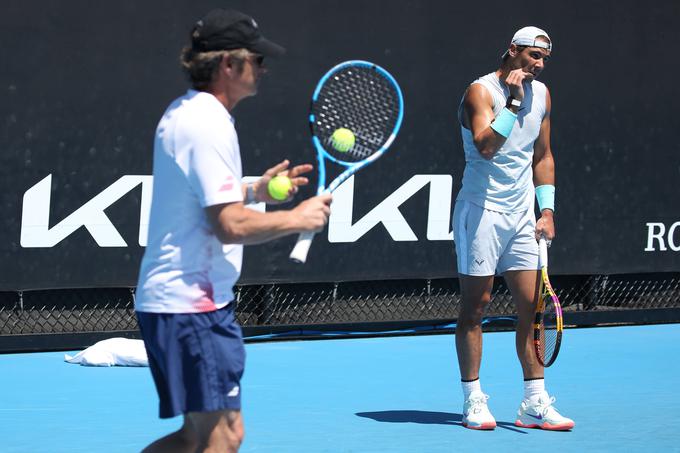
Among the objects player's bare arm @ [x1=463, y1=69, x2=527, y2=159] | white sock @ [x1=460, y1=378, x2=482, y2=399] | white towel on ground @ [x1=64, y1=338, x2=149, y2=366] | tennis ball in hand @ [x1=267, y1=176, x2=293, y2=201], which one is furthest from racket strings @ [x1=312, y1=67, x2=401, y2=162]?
white towel on ground @ [x1=64, y1=338, x2=149, y2=366]

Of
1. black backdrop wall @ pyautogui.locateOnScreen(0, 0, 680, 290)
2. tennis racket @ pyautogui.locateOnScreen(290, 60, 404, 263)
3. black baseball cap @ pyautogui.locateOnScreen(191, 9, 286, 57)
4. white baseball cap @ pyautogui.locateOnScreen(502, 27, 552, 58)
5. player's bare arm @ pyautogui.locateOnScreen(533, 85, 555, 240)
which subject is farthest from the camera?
black backdrop wall @ pyautogui.locateOnScreen(0, 0, 680, 290)

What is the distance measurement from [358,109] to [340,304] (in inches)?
142

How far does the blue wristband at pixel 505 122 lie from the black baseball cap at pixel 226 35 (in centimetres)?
182

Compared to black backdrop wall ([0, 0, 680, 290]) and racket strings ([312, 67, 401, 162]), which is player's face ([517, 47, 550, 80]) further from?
black backdrop wall ([0, 0, 680, 290])

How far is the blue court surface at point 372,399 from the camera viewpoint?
15.1 feet

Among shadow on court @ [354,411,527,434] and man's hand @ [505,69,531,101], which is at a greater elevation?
man's hand @ [505,69,531,101]

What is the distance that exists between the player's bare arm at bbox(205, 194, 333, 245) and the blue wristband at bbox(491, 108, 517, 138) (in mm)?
1869

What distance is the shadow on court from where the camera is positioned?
4941 millimetres

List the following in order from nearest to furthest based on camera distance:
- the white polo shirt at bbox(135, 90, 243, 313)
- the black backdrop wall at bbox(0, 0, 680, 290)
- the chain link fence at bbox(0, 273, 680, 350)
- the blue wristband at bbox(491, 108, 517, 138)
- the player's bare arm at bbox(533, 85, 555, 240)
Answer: the white polo shirt at bbox(135, 90, 243, 313) → the blue wristband at bbox(491, 108, 517, 138) → the player's bare arm at bbox(533, 85, 555, 240) → the black backdrop wall at bbox(0, 0, 680, 290) → the chain link fence at bbox(0, 273, 680, 350)

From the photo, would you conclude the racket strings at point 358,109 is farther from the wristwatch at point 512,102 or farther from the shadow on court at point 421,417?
the shadow on court at point 421,417

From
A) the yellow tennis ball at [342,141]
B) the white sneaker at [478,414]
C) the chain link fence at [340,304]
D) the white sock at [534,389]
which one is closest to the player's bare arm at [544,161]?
the white sock at [534,389]

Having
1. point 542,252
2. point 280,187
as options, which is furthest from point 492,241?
point 280,187

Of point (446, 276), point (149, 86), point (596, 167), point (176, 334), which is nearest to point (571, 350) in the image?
point (446, 276)

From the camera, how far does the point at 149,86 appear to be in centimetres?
665
